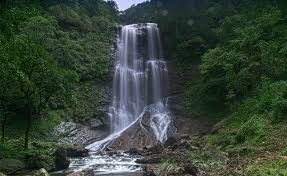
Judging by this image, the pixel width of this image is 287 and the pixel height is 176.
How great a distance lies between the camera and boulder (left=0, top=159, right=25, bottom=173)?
21.1 meters

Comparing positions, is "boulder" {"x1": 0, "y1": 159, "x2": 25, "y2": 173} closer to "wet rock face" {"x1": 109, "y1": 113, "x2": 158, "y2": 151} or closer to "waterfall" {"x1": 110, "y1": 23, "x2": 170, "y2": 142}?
"wet rock face" {"x1": 109, "y1": 113, "x2": 158, "y2": 151}

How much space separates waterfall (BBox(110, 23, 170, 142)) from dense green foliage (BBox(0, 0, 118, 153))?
180 cm

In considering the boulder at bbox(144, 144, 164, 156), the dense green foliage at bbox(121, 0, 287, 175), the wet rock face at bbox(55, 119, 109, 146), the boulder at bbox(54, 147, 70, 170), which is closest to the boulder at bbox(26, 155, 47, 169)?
the boulder at bbox(54, 147, 70, 170)

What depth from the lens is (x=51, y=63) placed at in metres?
27.1

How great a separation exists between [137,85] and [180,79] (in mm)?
5045

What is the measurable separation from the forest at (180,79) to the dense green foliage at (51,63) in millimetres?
86

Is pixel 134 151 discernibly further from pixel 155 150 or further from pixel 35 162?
pixel 35 162

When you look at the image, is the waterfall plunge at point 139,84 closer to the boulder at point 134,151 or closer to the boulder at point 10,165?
the boulder at point 134,151

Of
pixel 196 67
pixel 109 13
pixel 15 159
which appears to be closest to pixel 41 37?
pixel 196 67

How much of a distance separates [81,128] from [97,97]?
596 cm

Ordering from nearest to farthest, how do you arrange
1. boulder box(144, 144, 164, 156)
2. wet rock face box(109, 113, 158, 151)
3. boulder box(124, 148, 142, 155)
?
boulder box(144, 144, 164, 156)
boulder box(124, 148, 142, 155)
wet rock face box(109, 113, 158, 151)

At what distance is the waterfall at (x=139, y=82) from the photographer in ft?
134

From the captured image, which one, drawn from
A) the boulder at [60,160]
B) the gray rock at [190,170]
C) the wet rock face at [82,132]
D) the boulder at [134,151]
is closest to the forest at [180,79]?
the gray rock at [190,170]

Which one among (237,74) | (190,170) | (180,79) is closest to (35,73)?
(190,170)
